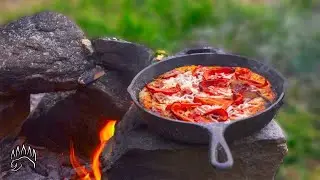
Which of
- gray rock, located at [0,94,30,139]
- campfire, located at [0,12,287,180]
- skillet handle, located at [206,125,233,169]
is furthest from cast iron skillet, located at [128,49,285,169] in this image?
gray rock, located at [0,94,30,139]

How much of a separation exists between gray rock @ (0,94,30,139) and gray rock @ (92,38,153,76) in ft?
1.59

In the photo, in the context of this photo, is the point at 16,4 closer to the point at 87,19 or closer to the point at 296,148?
the point at 87,19

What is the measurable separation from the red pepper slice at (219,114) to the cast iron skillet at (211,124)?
10 cm

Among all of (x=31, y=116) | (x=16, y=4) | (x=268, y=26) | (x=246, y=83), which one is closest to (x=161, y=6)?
(x=268, y=26)

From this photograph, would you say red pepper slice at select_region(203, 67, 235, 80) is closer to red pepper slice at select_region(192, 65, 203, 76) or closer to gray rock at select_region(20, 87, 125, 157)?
red pepper slice at select_region(192, 65, 203, 76)

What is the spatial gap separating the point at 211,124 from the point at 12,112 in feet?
4.18

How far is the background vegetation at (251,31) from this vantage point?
4.35 m

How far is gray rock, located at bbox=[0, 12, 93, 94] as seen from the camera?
8.62ft

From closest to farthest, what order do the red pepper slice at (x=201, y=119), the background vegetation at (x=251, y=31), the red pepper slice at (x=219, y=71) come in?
1. the red pepper slice at (x=201, y=119)
2. the red pepper slice at (x=219, y=71)
3. the background vegetation at (x=251, y=31)

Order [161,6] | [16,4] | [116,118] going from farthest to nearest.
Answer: [16,4] < [161,6] < [116,118]

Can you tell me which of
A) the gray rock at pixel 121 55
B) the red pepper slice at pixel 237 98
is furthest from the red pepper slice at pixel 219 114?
the gray rock at pixel 121 55

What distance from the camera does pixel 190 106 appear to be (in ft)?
7.99

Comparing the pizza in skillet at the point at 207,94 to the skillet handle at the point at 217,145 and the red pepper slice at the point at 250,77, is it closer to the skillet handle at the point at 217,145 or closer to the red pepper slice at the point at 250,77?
the red pepper slice at the point at 250,77

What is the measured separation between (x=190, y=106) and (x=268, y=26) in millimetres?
2961
